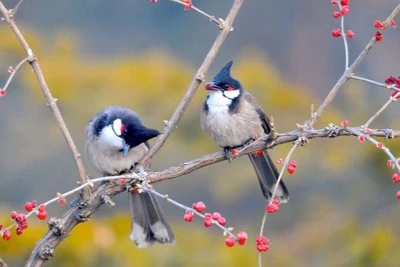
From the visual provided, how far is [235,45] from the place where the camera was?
986 centimetres

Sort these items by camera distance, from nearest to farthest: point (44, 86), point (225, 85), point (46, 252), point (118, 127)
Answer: point (44, 86) < point (46, 252) < point (118, 127) < point (225, 85)

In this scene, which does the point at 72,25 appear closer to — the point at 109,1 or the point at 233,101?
the point at 109,1

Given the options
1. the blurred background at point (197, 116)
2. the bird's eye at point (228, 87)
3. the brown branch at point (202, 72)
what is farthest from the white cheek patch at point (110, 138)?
the blurred background at point (197, 116)

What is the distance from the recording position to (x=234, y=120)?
12.7 feet

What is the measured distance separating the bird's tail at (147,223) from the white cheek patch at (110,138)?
0.74ft

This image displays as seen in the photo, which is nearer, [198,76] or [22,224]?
[22,224]

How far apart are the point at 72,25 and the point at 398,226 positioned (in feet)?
18.7

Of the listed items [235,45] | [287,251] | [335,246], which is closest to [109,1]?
[235,45]

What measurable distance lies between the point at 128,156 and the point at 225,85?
0.54m

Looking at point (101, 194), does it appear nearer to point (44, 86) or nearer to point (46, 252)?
point (46, 252)

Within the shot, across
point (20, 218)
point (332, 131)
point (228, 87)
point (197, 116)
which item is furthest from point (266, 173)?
point (197, 116)

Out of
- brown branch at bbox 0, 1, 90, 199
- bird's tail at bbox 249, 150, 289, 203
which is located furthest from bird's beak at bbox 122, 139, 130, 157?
brown branch at bbox 0, 1, 90, 199

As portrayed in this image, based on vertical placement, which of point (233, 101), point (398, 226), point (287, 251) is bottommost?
point (287, 251)

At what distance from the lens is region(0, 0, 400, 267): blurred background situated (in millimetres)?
5926
